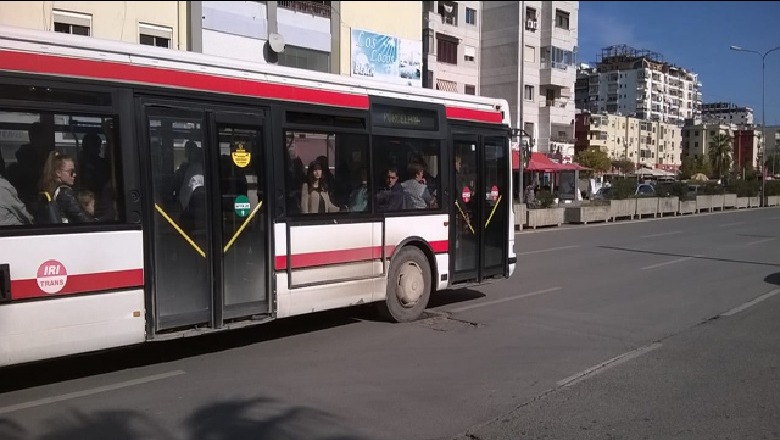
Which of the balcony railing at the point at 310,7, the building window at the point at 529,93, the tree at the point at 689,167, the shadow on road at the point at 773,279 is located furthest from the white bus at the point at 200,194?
the tree at the point at 689,167

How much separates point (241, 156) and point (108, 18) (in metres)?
19.6

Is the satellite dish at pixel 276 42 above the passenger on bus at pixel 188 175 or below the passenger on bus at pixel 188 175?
above

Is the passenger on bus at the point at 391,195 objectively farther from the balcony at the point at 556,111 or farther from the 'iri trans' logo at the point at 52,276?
the balcony at the point at 556,111

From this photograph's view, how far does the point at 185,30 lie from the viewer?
84.6 ft

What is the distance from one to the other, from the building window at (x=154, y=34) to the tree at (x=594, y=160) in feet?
191

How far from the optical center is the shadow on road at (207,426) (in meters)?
4.82

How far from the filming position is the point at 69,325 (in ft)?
18.5

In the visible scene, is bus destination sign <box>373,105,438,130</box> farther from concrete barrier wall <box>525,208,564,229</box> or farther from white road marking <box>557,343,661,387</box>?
concrete barrier wall <box>525,208,564,229</box>

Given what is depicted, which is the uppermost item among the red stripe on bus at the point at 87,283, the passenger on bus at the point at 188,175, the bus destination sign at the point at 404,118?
the bus destination sign at the point at 404,118

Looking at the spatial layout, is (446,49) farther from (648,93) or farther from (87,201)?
(648,93)

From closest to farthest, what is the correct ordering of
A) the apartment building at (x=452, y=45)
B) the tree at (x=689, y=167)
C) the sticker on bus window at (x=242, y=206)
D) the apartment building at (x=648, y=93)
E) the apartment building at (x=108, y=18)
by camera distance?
1. the sticker on bus window at (x=242, y=206)
2. the apartment building at (x=108, y=18)
3. the apartment building at (x=452, y=45)
4. the tree at (x=689, y=167)
5. the apartment building at (x=648, y=93)

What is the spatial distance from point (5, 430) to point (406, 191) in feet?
17.4

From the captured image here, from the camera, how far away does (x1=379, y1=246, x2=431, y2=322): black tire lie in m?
8.54

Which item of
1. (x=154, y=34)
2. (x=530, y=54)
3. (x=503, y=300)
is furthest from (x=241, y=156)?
(x=530, y=54)
